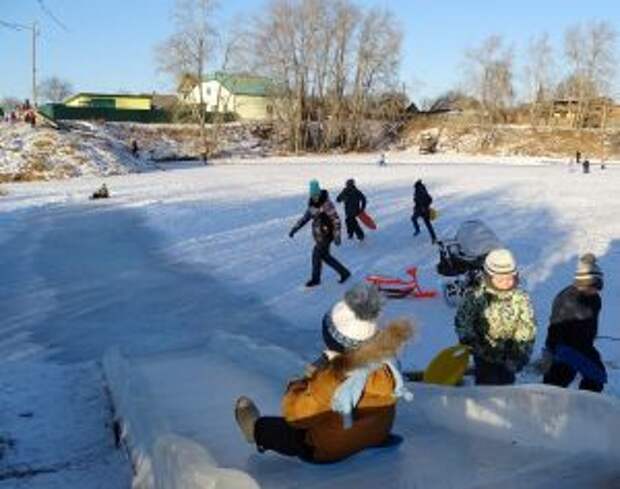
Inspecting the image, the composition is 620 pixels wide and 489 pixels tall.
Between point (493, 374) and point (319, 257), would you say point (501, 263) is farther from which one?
point (319, 257)

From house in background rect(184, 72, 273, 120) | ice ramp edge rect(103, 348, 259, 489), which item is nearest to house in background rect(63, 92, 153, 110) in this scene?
house in background rect(184, 72, 273, 120)

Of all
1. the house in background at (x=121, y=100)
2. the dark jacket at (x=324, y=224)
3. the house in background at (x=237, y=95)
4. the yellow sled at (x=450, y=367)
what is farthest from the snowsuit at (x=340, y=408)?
the house in background at (x=121, y=100)

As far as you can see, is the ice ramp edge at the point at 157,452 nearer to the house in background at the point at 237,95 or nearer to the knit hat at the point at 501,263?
the knit hat at the point at 501,263

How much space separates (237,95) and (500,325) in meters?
80.4

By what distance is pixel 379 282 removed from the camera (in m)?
11.8

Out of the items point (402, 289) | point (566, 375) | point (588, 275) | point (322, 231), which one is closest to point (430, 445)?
point (566, 375)

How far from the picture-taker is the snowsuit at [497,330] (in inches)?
241

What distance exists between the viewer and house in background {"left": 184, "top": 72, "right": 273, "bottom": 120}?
2847 inches

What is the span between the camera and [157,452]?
4988 mm

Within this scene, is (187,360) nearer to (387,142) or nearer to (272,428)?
(272,428)

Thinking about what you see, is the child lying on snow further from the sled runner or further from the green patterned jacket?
the sled runner

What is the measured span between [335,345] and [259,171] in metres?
38.0

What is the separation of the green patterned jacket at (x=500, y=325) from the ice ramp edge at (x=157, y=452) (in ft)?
7.45

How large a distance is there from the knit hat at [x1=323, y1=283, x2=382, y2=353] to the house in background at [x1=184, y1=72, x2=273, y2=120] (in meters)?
64.4
